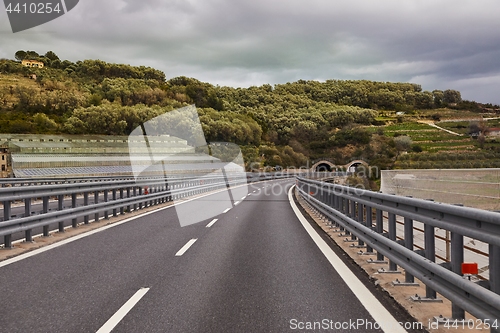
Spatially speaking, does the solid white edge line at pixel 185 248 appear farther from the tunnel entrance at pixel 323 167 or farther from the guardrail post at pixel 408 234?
the tunnel entrance at pixel 323 167

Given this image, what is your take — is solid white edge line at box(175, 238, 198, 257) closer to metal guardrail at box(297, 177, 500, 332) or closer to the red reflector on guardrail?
metal guardrail at box(297, 177, 500, 332)

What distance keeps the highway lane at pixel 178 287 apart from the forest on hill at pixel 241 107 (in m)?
59.8

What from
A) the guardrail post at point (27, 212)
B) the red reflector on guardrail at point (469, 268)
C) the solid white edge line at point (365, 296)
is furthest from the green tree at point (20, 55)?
the red reflector on guardrail at point (469, 268)

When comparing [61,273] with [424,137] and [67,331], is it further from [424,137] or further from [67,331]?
[424,137]

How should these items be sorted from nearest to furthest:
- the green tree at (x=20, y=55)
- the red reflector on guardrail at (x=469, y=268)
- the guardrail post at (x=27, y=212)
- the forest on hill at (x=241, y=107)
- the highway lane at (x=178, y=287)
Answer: the red reflector on guardrail at (x=469, y=268)
the highway lane at (x=178, y=287)
the guardrail post at (x=27, y=212)
the forest on hill at (x=241, y=107)
the green tree at (x=20, y=55)

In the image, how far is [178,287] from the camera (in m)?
5.60

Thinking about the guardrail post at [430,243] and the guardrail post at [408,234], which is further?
the guardrail post at [408,234]

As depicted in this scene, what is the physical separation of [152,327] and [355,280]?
2.85 metres

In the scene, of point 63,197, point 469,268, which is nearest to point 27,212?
point 63,197

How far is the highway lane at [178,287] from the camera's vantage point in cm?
432

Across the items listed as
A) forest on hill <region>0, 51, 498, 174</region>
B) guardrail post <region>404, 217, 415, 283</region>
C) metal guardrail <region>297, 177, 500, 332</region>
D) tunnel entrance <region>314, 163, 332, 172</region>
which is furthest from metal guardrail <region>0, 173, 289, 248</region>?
tunnel entrance <region>314, 163, 332, 172</region>

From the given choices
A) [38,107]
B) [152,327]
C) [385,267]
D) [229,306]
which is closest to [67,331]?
[152,327]

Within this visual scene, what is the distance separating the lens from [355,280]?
5.85 metres

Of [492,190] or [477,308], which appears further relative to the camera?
[492,190]
